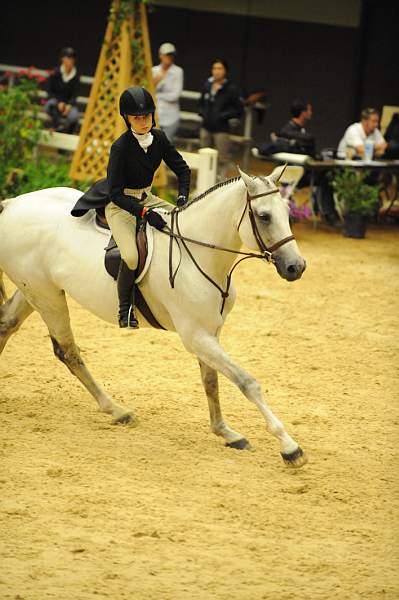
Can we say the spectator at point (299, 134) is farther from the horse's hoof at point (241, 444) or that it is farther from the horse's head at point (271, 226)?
the horse's head at point (271, 226)

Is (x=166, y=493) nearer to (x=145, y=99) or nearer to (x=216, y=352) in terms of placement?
(x=216, y=352)

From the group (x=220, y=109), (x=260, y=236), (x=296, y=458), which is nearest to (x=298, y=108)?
(x=220, y=109)

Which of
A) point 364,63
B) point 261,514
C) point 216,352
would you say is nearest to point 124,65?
point 364,63

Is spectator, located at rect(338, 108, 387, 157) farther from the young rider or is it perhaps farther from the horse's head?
the horse's head

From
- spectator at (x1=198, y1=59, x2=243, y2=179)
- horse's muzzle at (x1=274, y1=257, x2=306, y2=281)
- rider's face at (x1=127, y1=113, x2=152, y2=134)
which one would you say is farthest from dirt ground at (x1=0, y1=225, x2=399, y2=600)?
spectator at (x1=198, y1=59, x2=243, y2=179)

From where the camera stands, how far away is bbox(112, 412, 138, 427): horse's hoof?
7.63 metres

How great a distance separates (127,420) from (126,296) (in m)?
1.08

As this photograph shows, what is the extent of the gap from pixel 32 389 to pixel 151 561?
322 cm

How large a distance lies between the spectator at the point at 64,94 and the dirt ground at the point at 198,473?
7.09 m

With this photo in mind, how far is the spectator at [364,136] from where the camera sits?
15.6m

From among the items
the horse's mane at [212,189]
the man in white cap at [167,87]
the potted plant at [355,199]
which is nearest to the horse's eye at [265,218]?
the horse's mane at [212,189]

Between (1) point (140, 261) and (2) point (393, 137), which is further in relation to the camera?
(2) point (393, 137)

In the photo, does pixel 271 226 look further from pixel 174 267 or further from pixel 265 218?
pixel 174 267

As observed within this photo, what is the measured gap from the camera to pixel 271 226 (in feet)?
21.4
